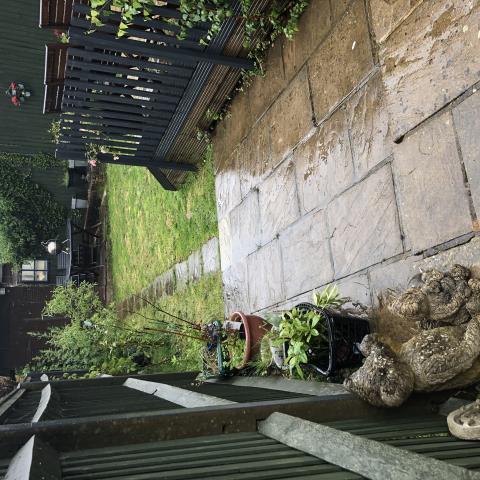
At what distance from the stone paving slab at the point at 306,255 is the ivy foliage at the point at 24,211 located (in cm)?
1048

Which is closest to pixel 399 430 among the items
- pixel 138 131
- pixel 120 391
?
pixel 120 391

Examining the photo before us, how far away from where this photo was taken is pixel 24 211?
13.6 metres

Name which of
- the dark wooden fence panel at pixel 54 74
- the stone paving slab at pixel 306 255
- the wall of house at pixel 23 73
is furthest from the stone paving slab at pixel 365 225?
the wall of house at pixel 23 73

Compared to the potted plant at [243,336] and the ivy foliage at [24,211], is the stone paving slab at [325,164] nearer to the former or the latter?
the potted plant at [243,336]

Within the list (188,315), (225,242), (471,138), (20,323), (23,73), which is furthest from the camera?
(20,323)

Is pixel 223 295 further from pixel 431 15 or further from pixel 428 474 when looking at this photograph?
pixel 428 474

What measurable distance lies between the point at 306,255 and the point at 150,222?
4.93 m

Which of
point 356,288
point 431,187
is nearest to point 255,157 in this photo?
point 356,288

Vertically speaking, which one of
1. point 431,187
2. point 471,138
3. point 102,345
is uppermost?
point 471,138

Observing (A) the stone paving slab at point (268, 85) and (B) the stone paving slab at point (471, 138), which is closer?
(B) the stone paving slab at point (471, 138)

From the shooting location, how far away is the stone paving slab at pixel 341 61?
3.28m

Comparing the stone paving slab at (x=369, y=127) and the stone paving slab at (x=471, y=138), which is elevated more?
the stone paving slab at (x=369, y=127)

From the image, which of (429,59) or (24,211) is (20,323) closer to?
(24,211)

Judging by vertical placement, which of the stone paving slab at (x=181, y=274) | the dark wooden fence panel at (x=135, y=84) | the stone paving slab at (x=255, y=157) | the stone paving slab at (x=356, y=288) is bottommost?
the stone paving slab at (x=356, y=288)
